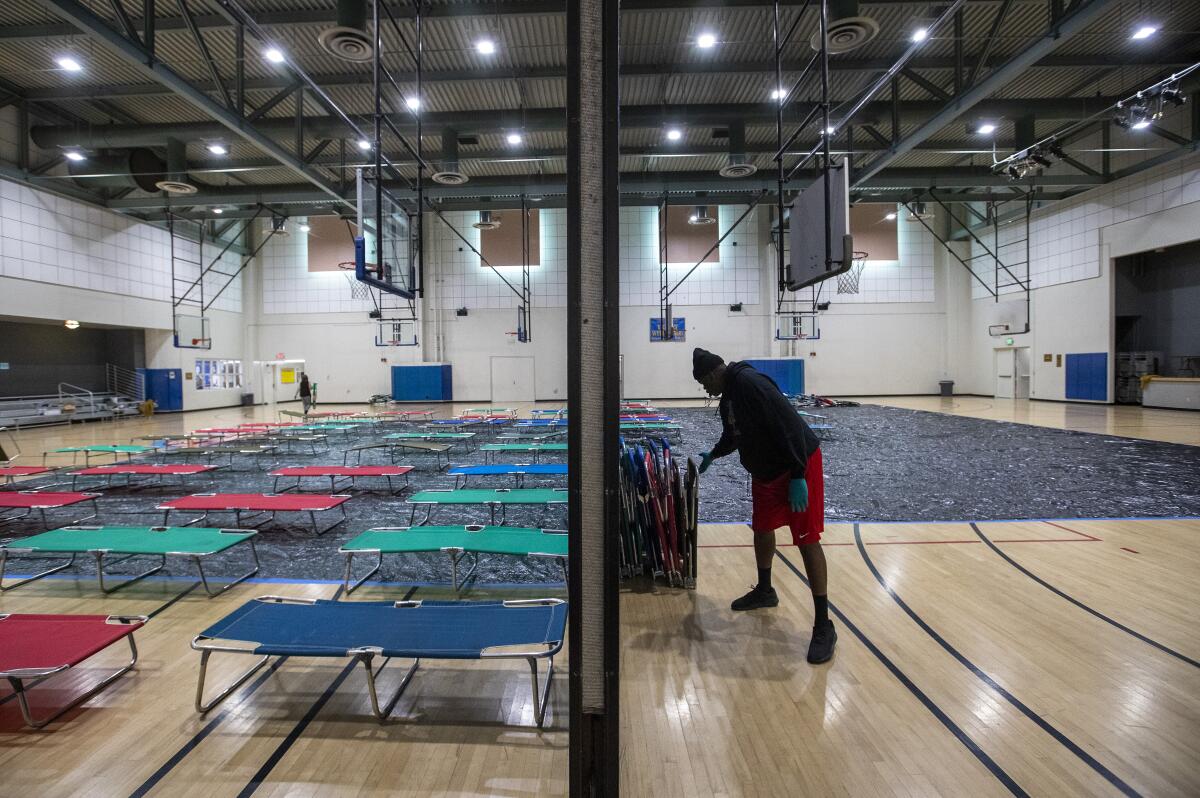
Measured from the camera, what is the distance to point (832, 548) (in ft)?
14.0

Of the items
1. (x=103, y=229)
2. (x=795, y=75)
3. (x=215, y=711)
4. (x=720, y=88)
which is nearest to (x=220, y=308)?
(x=103, y=229)

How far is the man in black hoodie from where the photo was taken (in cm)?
265

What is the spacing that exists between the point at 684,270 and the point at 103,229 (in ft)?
64.5

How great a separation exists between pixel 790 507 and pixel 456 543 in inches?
84.1

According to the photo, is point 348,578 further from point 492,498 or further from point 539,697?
point 539,697

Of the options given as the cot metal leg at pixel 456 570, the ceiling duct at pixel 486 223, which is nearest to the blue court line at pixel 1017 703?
the cot metal leg at pixel 456 570

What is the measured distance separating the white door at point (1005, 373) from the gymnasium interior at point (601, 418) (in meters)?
0.13

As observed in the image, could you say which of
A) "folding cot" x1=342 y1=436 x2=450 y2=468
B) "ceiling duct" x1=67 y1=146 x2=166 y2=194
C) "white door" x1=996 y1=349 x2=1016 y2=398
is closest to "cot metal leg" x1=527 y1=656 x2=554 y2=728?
"folding cot" x1=342 y1=436 x2=450 y2=468

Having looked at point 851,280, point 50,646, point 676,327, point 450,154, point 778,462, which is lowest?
point 50,646

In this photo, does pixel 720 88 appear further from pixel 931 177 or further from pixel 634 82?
pixel 931 177

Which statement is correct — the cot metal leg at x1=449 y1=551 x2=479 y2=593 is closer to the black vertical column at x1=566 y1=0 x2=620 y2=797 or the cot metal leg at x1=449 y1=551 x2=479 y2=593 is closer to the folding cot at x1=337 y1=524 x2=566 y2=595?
the folding cot at x1=337 y1=524 x2=566 y2=595

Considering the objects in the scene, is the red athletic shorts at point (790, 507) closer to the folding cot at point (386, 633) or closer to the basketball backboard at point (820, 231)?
the folding cot at point (386, 633)

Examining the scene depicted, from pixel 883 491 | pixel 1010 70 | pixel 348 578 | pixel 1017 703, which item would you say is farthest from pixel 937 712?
pixel 1010 70

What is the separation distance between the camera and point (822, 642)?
8.78 feet
